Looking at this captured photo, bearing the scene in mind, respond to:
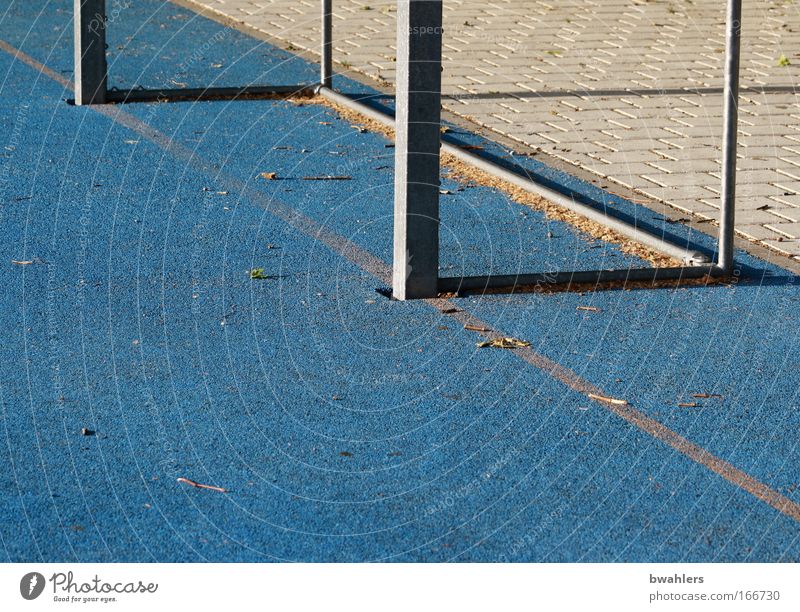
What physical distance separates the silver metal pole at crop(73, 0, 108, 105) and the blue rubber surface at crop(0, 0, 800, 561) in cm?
146

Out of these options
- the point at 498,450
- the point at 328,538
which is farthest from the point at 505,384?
the point at 328,538

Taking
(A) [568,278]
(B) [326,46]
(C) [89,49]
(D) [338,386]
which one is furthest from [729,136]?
(C) [89,49]

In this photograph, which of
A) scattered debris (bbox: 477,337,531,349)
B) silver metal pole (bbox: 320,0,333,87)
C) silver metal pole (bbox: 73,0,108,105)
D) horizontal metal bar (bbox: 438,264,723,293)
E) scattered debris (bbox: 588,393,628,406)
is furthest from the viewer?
silver metal pole (bbox: 320,0,333,87)

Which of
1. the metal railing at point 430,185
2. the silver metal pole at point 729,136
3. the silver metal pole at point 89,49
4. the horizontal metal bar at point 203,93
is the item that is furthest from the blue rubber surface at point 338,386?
the horizontal metal bar at point 203,93

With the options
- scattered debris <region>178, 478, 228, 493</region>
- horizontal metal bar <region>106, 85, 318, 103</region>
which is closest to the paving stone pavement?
horizontal metal bar <region>106, 85, 318, 103</region>

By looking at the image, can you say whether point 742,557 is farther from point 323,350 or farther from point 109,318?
Result: point 109,318

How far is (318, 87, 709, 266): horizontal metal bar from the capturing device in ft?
20.9

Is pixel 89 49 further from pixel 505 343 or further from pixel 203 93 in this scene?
pixel 505 343

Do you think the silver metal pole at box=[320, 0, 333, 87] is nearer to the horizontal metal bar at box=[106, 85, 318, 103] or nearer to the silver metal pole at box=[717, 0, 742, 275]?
the horizontal metal bar at box=[106, 85, 318, 103]

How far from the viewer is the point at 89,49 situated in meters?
9.16
